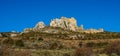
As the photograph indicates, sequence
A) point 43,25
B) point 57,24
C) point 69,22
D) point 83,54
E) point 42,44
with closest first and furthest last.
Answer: point 83,54 → point 42,44 → point 43,25 → point 57,24 → point 69,22

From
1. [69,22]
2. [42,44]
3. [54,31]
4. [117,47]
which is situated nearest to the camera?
[117,47]

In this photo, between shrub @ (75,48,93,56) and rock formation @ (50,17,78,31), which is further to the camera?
rock formation @ (50,17,78,31)

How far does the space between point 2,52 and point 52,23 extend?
157801 mm

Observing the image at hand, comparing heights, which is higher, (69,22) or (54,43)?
(69,22)

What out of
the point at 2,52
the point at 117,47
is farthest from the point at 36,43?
the point at 2,52

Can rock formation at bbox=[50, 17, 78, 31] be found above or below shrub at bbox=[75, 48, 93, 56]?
above

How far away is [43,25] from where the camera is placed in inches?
6791

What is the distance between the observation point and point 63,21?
19538cm

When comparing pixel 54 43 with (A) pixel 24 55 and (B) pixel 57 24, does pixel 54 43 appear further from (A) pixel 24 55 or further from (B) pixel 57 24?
(B) pixel 57 24

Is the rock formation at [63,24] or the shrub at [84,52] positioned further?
the rock formation at [63,24]

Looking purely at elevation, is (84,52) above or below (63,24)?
below

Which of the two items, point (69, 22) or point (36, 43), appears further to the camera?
point (69, 22)

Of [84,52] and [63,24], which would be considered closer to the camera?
[84,52]

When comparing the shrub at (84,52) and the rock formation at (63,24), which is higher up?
the rock formation at (63,24)
